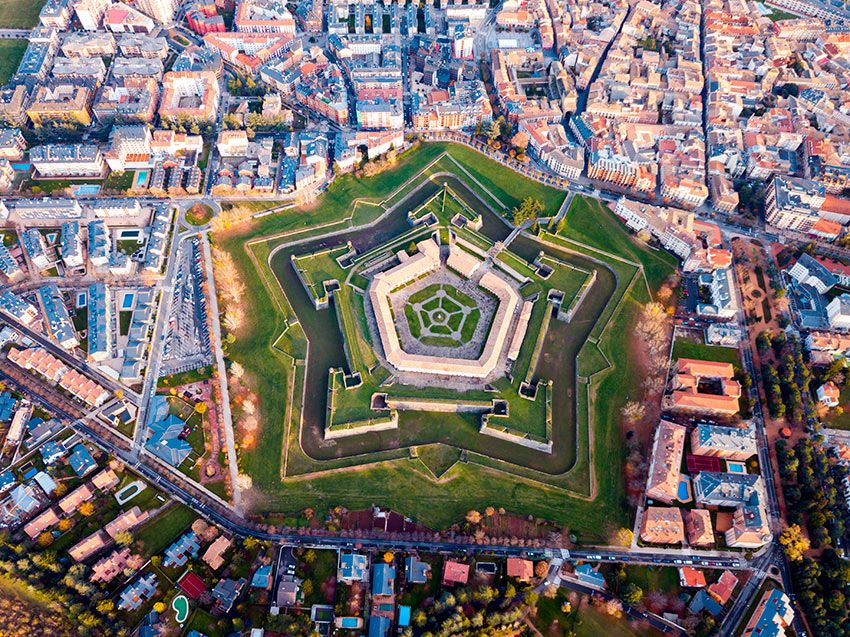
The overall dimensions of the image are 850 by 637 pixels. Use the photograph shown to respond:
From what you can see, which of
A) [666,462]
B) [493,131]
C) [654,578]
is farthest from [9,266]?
[654,578]

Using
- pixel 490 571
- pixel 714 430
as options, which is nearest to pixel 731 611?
pixel 714 430

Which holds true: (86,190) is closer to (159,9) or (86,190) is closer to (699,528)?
(159,9)

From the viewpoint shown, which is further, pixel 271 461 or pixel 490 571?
pixel 271 461

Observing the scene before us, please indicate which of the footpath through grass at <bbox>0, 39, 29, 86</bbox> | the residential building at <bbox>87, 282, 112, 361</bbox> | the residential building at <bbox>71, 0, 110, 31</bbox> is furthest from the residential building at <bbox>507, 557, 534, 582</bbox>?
the residential building at <bbox>71, 0, 110, 31</bbox>

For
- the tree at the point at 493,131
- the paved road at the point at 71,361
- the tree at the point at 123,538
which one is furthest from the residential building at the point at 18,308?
the tree at the point at 493,131

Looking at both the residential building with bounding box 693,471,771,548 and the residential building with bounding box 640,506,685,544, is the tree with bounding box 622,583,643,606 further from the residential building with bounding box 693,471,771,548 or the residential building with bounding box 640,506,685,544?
the residential building with bounding box 693,471,771,548

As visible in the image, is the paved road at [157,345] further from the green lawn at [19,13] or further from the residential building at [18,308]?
the green lawn at [19,13]

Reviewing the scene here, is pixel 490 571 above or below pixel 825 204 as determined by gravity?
below

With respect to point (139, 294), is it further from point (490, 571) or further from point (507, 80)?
point (507, 80)
